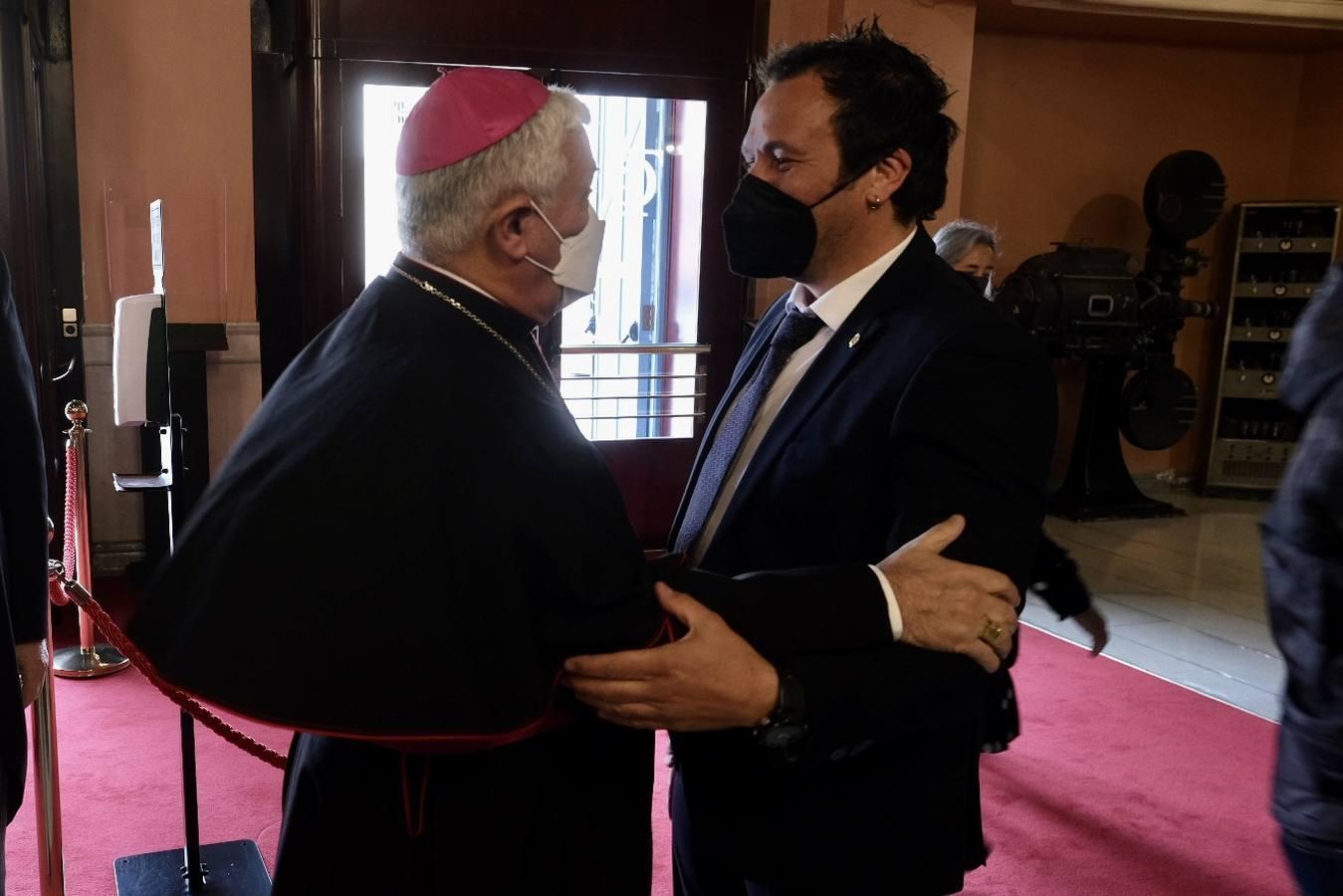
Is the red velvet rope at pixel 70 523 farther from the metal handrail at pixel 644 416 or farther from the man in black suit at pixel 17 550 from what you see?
the metal handrail at pixel 644 416

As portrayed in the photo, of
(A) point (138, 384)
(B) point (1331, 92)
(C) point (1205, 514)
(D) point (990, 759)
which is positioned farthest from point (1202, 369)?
(A) point (138, 384)

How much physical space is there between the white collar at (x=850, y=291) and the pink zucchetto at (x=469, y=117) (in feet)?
1.67

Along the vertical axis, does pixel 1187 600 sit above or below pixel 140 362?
below

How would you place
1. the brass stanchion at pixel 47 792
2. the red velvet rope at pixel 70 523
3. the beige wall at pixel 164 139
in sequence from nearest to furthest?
the brass stanchion at pixel 47 792, the red velvet rope at pixel 70 523, the beige wall at pixel 164 139

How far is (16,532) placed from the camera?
1.63 meters

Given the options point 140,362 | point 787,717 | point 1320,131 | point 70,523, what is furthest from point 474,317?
point 1320,131

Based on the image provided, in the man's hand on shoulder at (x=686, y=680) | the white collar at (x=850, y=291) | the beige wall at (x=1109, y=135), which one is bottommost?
the man's hand on shoulder at (x=686, y=680)

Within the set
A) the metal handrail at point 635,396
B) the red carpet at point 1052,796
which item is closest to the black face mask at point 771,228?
Result: the red carpet at point 1052,796

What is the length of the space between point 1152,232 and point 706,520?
656cm

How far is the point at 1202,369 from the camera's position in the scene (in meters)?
8.39

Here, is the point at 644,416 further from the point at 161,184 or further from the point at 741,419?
the point at 741,419

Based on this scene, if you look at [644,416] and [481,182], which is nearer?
[481,182]

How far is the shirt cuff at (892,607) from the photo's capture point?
4.29 ft

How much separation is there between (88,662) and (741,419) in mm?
3360
